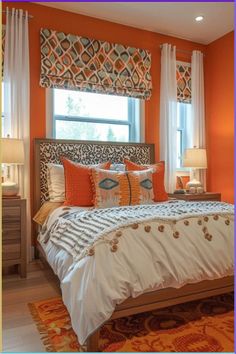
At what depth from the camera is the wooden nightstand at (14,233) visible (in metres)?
2.66

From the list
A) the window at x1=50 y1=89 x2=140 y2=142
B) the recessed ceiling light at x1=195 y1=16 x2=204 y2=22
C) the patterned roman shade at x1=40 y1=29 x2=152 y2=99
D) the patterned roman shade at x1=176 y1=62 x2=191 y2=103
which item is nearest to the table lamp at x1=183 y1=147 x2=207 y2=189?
the window at x1=50 y1=89 x2=140 y2=142

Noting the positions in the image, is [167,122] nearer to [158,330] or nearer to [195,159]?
[195,159]

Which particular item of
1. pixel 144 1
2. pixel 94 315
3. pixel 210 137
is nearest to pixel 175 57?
pixel 144 1

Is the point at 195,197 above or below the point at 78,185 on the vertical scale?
below

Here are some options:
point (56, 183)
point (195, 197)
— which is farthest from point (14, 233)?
point (195, 197)

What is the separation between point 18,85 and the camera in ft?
10.3

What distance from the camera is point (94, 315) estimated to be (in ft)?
4.84

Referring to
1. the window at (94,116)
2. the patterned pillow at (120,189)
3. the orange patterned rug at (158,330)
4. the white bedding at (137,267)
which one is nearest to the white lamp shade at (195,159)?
the window at (94,116)

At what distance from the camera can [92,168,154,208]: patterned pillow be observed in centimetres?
263

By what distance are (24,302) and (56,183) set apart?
123 centimetres

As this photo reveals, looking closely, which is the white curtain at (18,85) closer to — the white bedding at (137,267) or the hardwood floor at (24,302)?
the hardwood floor at (24,302)

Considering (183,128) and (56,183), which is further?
(183,128)

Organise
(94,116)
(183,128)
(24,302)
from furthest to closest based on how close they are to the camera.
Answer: (183,128), (94,116), (24,302)

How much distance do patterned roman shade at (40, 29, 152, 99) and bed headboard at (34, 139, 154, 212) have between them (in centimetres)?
68
